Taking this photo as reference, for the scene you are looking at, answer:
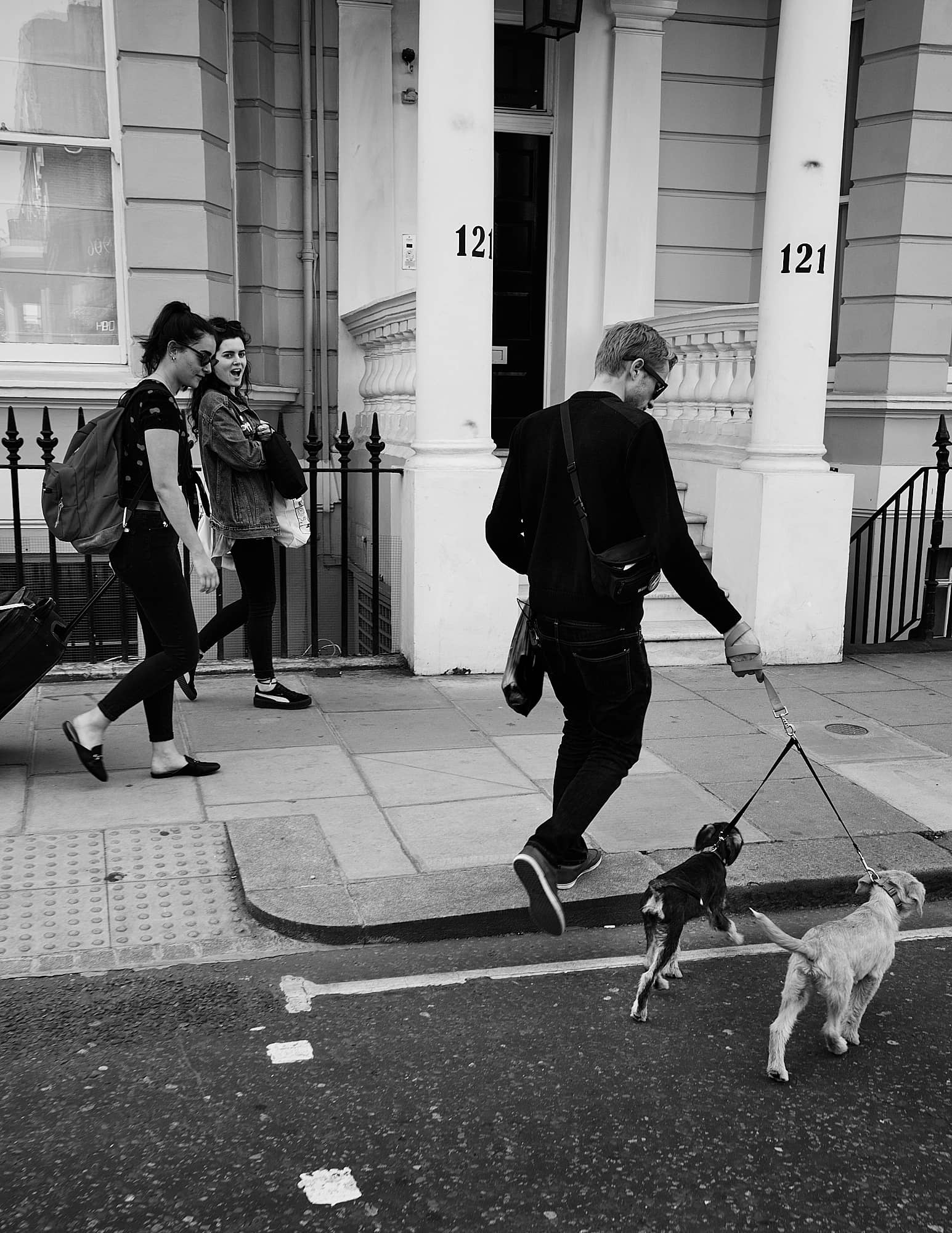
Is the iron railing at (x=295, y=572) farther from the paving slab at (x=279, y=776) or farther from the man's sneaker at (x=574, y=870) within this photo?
the man's sneaker at (x=574, y=870)

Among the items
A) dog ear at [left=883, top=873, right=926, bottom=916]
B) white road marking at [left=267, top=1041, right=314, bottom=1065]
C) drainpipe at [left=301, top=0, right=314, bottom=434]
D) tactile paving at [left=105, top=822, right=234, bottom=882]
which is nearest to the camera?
white road marking at [left=267, top=1041, right=314, bottom=1065]

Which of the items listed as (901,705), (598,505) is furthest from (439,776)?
(901,705)

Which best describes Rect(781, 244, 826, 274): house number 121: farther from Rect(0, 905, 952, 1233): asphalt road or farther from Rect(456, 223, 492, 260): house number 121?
Rect(0, 905, 952, 1233): asphalt road

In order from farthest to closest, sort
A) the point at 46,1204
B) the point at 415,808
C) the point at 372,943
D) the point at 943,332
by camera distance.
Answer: the point at 943,332 → the point at 415,808 → the point at 372,943 → the point at 46,1204

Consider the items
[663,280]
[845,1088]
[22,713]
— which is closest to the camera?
[845,1088]

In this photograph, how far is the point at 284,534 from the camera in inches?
250

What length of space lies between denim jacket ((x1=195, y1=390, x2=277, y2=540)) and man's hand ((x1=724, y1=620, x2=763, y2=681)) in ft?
10.3

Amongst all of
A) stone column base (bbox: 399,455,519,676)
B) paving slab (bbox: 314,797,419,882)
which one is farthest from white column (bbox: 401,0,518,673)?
paving slab (bbox: 314,797,419,882)

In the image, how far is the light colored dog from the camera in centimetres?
311

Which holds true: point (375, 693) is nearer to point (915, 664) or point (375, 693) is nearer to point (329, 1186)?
point (915, 664)

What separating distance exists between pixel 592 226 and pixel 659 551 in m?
7.29

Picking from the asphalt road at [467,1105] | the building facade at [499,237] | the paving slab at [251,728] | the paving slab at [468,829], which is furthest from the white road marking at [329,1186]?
the building facade at [499,237]

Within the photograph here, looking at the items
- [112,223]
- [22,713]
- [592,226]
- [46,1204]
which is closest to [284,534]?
[22,713]

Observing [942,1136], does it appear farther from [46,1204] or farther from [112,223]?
[112,223]
